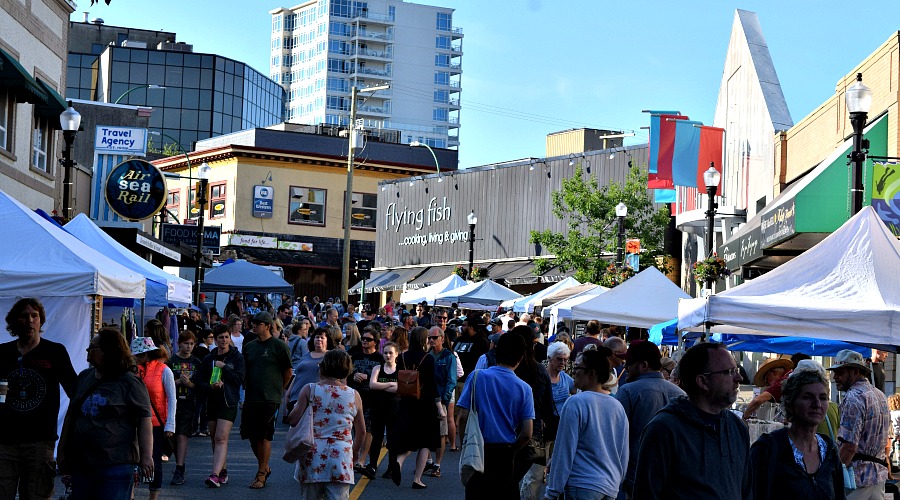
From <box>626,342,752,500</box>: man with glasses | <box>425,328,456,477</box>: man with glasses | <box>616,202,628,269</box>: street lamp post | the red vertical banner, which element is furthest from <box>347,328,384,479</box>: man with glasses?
the red vertical banner

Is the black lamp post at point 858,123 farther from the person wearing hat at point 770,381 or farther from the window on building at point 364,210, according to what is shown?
the window on building at point 364,210

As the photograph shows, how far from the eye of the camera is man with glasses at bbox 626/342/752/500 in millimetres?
5547

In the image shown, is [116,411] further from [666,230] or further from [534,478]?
[666,230]

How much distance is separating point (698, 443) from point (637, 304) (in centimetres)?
1458

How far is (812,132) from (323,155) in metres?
44.9

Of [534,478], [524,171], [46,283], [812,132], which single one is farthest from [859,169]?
[524,171]

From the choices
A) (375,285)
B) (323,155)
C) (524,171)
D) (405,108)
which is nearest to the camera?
(524,171)

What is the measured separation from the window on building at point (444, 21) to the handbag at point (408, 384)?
13158 centimetres

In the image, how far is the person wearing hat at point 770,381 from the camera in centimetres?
1147

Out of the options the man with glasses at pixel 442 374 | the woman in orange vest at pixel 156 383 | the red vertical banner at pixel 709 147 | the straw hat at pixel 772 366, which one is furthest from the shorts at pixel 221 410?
the red vertical banner at pixel 709 147

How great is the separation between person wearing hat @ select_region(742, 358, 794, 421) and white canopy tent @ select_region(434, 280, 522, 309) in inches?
762

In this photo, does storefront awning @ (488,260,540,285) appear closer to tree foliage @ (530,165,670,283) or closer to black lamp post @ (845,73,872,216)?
tree foliage @ (530,165,670,283)

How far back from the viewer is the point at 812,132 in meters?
25.3

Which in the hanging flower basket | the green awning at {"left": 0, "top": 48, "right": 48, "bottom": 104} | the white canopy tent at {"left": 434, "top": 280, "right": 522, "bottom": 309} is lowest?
the white canopy tent at {"left": 434, "top": 280, "right": 522, "bottom": 309}
